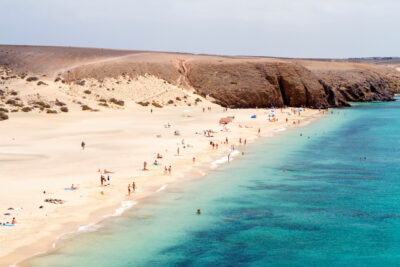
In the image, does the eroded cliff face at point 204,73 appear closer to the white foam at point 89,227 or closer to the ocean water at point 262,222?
the ocean water at point 262,222

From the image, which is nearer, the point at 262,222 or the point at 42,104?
the point at 262,222

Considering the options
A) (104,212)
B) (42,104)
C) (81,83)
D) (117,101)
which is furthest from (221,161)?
(81,83)

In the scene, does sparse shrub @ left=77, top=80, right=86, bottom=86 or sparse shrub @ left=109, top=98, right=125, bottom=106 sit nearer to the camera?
sparse shrub @ left=109, top=98, right=125, bottom=106

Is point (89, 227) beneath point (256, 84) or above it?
beneath

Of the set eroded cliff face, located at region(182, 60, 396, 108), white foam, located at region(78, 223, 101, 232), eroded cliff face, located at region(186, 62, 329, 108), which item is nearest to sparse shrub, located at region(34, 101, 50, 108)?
eroded cliff face, located at region(182, 60, 396, 108)

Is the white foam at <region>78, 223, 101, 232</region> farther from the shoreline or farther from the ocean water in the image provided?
the ocean water

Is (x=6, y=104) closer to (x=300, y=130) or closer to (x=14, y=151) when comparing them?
(x=14, y=151)

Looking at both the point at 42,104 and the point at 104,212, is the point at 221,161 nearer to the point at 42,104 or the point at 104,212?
the point at 104,212

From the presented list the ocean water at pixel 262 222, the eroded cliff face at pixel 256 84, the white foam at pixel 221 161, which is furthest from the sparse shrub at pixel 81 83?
the ocean water at pixel 262 222

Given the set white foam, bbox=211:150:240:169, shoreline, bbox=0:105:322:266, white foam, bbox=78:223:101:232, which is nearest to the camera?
shoreline, bbox=0:105:322:266
